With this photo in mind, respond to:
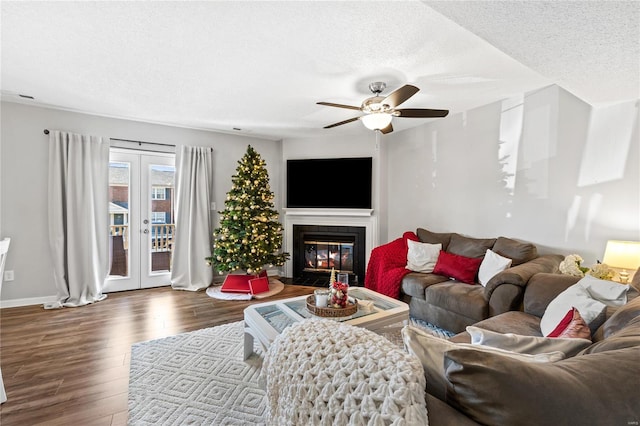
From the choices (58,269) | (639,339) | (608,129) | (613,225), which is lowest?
(58,269)

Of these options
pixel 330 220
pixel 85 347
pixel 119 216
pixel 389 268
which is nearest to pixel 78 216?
pixel 119 216

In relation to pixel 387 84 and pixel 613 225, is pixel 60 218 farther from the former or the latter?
pixel 613 225

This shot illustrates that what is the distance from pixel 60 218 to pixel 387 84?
428 cm

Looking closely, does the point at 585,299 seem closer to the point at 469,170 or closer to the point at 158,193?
the point at 469,170

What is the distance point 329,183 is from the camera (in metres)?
4.89

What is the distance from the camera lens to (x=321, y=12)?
5.87 feet

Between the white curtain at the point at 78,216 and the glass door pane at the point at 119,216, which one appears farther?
the glass door pane at the point at 119,216

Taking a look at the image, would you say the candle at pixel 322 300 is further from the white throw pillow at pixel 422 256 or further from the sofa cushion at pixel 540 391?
the white throw pillow at pixel 422 256

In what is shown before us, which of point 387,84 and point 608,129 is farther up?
point 387,84

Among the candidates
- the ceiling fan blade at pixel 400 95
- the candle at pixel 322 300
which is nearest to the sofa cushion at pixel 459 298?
the candle at pixel 322 300

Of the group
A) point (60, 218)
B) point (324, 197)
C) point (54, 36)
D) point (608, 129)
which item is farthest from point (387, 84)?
point (60, 218)

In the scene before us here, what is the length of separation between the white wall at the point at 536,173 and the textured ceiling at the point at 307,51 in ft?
0.94

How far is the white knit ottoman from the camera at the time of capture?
700 mm

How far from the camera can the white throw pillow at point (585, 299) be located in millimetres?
1632
